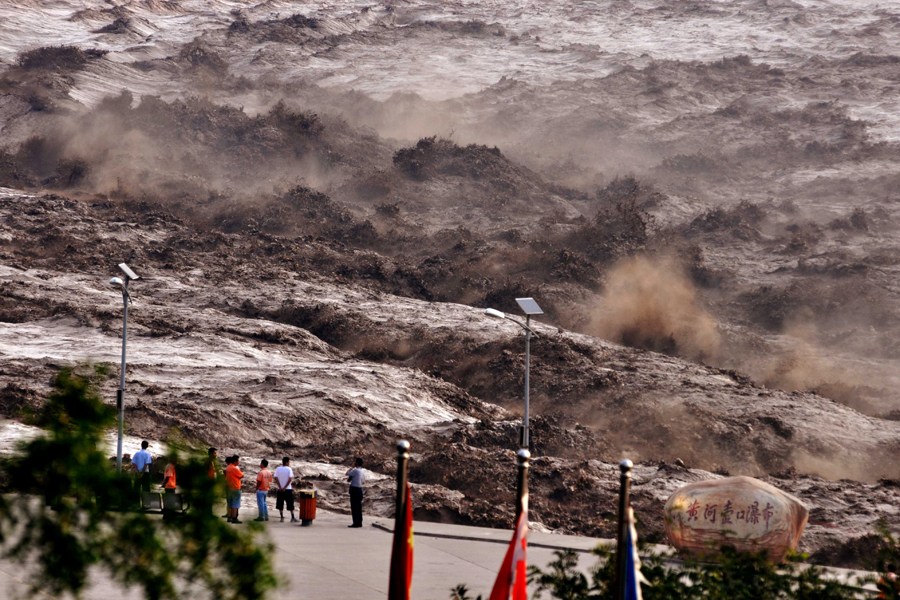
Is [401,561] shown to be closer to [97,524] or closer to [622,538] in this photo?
[622,538]

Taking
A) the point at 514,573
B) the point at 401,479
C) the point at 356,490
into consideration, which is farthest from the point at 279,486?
the point at 514,573

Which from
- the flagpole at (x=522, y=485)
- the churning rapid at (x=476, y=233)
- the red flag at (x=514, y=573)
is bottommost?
the red flag at (x=514, y=573)

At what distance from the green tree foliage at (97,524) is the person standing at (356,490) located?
49.1 feet

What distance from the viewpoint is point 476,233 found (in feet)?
211

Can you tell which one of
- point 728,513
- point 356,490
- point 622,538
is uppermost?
point 356,490

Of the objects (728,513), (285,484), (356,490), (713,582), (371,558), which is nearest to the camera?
(713,582)

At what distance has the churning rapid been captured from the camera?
120 feet

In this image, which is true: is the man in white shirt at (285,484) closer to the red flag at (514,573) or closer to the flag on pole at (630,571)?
the red flag at (514,573)

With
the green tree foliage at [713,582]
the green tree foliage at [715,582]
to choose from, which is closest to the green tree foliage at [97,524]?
the green tree foliage at [713,582]

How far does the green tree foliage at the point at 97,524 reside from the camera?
791cm

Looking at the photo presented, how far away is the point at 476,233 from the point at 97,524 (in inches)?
2234

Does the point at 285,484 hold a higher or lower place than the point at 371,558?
higher

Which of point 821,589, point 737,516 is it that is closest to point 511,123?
point 737,516

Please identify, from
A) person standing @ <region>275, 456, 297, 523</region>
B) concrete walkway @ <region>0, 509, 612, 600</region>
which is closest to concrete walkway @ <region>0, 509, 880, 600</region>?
concrete walkway @ <region>0, 509, 612, 600</region>
